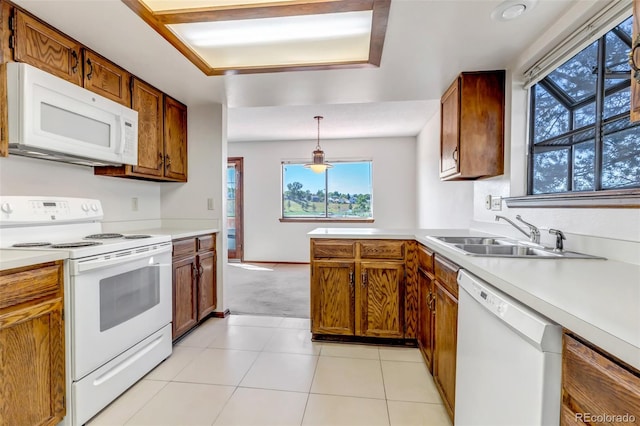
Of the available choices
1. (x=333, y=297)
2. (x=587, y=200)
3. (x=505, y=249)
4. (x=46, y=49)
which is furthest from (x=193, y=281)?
(x=587, y=200)

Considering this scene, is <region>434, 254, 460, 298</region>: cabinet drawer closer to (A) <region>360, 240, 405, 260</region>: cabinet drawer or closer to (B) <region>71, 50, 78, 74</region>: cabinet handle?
(A) <region>360, 240, 405, 260</region>: cabinet drawer

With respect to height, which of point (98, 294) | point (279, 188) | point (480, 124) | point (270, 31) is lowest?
point (98, 294)

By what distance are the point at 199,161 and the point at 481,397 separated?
2924 millimetres

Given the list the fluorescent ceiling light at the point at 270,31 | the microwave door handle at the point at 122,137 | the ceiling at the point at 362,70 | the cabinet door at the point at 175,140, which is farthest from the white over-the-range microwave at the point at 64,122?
the fluorescent ceiling light at the point at 270,31

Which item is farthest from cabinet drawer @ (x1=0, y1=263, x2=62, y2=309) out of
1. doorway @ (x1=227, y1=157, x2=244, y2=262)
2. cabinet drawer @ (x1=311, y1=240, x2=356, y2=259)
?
doorway @ (x1=227, y1=157, x2=244, y2=262)

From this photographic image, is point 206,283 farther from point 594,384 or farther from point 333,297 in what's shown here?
point 594,384

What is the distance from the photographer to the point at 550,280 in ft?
3.14

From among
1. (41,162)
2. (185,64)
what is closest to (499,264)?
(185,64)

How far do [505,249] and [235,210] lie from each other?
16.5ft

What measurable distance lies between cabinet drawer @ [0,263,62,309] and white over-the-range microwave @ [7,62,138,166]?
2.19 ft

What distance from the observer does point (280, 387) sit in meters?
1.89

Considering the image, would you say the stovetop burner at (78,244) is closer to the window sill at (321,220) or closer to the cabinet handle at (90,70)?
the cabinet handle at (90,70)

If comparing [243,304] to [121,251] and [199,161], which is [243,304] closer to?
[199,161]

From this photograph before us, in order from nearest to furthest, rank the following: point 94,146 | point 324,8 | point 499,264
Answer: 1. point 499,264
2. point 324,8
3. point 94,146
